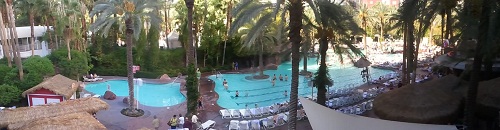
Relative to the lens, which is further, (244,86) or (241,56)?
(241,56)

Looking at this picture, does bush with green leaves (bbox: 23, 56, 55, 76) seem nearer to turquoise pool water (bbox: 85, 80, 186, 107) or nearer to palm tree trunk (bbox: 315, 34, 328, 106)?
turquoise pool water (bbox: 85, 80, 186, 107)

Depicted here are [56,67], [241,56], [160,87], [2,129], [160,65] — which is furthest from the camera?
[241,56]

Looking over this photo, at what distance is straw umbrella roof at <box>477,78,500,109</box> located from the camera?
57.9 feet

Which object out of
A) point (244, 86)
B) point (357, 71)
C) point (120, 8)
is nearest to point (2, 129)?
point (120, 8)

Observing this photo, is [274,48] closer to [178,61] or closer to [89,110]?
[178,61]

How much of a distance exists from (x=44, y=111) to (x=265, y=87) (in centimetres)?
1768

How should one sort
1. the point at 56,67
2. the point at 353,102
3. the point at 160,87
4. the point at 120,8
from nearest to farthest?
the point at 120,8, the point at 353,102, the point at 56,67, the point at 160,87

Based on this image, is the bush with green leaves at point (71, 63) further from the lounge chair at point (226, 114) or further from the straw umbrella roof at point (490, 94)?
the straw umbrella roof at point (490, 94)

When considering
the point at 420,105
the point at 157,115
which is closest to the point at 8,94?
the point at 157,115

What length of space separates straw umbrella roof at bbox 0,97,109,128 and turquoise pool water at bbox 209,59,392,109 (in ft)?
29.6

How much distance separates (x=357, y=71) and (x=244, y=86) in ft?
37.6

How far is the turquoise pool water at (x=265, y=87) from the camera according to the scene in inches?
1166

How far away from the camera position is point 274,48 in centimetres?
4006

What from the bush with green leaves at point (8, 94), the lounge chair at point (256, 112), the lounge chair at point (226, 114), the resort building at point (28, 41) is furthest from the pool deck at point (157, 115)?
the resort building at point (28, 41)
